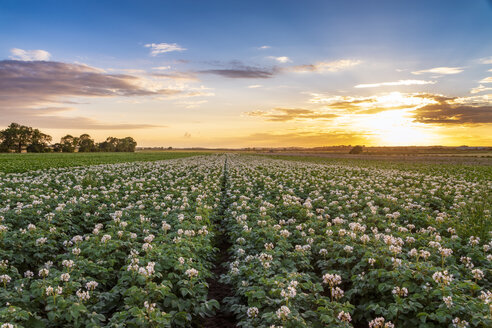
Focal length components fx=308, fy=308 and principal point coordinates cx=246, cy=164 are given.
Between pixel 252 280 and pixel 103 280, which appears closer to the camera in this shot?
pixel 103 280

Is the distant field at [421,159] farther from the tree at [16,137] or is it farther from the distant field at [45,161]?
the tree at [16,137]

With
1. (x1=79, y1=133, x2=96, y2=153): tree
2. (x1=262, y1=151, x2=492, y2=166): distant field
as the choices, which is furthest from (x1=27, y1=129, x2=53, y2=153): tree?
(x1=262, y1=151, x2=492, y2=166): distant field

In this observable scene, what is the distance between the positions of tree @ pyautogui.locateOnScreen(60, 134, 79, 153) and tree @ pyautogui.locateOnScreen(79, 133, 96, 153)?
6.90ft

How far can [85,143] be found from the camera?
142m

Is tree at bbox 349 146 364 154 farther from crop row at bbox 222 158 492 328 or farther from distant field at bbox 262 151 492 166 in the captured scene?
crop row at bbox 222 158 492 328

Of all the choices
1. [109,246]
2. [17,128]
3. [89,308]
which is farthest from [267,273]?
[17,128]

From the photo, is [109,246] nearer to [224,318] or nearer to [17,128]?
[224,318]

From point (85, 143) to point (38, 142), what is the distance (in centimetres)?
2268

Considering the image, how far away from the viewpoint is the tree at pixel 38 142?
11788cm

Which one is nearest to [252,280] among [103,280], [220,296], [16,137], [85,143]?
[220,296]

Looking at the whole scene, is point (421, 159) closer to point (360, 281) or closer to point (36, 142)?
point (360, 281)

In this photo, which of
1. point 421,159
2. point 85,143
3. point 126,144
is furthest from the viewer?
point 126,144

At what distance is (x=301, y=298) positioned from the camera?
5.52 meters

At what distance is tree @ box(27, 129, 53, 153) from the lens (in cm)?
11788
